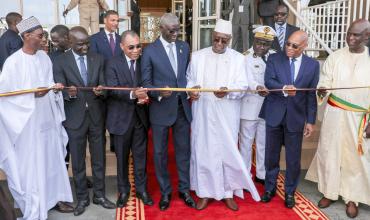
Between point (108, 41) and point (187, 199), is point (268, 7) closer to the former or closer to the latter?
point (108, 41)

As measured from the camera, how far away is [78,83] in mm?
3996

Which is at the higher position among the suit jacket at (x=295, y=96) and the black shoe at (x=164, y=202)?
the suit jacket at (x=295, y=96)

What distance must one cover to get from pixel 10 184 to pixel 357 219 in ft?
11.6

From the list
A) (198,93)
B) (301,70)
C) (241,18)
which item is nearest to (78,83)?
(198,93)

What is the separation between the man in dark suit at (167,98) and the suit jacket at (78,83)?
1.62ft

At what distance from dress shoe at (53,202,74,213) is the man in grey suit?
5.64 meters

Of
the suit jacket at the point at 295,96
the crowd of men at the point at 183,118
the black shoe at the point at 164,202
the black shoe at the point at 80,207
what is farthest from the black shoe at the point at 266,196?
the black shoe at the point at 80,207

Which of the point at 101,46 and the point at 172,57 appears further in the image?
the point at 101,46

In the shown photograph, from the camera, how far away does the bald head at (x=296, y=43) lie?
4.08 m

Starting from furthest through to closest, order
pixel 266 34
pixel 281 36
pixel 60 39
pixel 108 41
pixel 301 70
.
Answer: pixel 281 36 → pixel 108 41 → pixel 60 39 → pixel 266 34 → pixel 301 70

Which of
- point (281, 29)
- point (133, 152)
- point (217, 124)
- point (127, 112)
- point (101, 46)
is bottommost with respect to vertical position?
point (133, 152)

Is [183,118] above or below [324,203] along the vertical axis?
above

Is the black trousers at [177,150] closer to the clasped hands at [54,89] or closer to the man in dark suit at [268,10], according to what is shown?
the clasped hands at [54,89]

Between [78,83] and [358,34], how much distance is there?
291 cm
